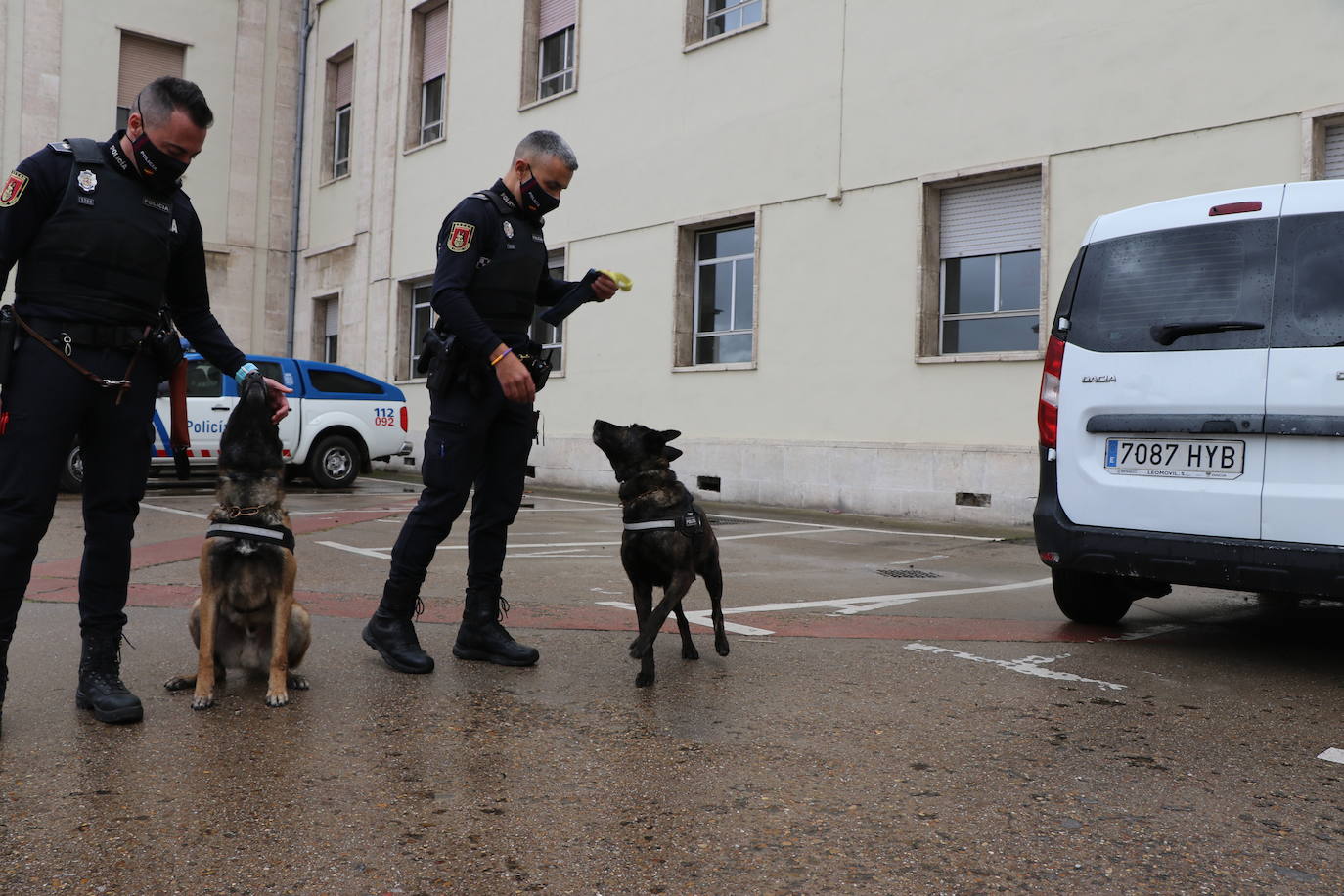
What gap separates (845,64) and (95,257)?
10774mm

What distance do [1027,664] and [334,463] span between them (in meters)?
11.2

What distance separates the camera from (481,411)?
4.15 meters

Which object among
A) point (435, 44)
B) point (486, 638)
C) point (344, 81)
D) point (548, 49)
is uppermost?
point (344, 81)

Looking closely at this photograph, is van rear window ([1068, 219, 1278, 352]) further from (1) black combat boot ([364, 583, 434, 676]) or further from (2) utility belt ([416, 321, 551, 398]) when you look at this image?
(1) black combat boot ([364, 583, 434, 676])

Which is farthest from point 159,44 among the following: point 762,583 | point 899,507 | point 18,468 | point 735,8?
point 18,468

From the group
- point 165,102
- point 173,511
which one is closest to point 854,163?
point 173,511

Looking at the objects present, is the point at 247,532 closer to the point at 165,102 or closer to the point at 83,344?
the point at 83,344

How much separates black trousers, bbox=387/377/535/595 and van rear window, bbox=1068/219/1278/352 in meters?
2.50

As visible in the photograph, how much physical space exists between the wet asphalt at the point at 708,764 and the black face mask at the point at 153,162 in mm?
1677

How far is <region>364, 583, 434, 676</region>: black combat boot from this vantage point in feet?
13.6

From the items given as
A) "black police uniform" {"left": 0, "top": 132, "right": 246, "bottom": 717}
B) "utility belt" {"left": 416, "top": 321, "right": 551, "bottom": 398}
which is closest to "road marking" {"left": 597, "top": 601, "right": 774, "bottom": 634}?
"utility belt" {"left": 416, "top": 321, "right": 551, "bottom": 398}

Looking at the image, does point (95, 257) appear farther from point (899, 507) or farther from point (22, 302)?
point (899, 507)

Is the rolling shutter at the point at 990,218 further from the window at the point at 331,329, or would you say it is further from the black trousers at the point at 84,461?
the window at the point at 331,329

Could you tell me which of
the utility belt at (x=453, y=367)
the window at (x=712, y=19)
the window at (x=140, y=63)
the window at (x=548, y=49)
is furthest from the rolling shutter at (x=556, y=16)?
the utility belt at (x=453, y=367)
